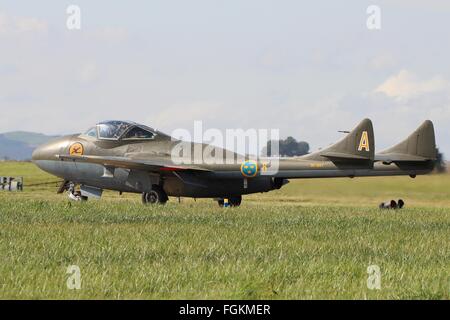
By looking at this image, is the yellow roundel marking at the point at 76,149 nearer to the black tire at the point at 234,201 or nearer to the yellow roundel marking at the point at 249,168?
the black tire at the point at 234,201

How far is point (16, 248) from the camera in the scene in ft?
43.0

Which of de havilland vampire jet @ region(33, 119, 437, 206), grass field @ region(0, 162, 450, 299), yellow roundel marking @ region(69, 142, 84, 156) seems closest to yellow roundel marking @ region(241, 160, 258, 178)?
de havilland vampire jet @ region(33, 119, 437, 206)

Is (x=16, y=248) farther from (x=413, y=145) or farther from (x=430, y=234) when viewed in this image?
(x=413, y=145)

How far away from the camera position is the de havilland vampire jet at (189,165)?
85.1 feet

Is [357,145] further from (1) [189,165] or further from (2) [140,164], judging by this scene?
(2) [140,164]

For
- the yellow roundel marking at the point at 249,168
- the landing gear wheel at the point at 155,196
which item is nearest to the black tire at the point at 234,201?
the yellow roundel marking at the point at 249,168

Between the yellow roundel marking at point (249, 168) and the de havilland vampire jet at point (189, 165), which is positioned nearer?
the de havilland vampire jet at point (189, 165)

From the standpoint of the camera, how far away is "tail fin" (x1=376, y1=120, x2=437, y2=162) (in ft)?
87.0

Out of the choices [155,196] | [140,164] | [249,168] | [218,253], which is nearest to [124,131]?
[140,164]

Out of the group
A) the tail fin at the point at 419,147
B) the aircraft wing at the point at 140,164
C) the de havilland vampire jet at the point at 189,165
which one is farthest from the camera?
the aircraft wing at the point at 140,164

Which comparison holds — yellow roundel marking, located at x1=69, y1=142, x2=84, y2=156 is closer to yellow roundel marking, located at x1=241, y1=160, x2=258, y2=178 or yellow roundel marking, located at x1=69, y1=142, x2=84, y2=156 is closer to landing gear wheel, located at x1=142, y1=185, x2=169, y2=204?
landing gear wheel, located at x1=142, y1=185, x2=169, y2=204

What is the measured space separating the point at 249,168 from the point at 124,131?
495 cm
